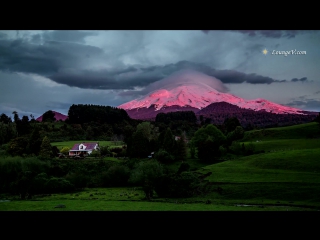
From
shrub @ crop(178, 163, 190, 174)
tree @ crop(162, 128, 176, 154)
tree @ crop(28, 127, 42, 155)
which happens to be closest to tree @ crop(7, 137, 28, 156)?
tree @ crop(28, 127, 42, 155)

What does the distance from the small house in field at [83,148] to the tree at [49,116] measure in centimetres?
138

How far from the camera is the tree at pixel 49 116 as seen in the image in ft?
33.9

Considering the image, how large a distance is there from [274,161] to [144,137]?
6952 millimetres

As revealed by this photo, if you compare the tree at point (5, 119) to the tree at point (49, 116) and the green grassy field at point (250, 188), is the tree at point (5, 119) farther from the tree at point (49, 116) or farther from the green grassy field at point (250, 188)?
the green grassy field at point (250, 188)

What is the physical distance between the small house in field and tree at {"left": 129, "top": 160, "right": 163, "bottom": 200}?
2.25m

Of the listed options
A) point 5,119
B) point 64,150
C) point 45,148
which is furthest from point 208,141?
point 5,119

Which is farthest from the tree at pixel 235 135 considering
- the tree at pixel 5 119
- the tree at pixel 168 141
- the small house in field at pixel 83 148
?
the tree at pixel 5 119

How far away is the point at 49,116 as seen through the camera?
10555mm

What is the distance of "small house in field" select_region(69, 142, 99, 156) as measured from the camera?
1141cm

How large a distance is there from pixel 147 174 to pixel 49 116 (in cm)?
466

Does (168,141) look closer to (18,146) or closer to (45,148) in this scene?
(45,148)

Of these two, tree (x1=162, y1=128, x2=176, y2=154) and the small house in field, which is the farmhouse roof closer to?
the small house in field
